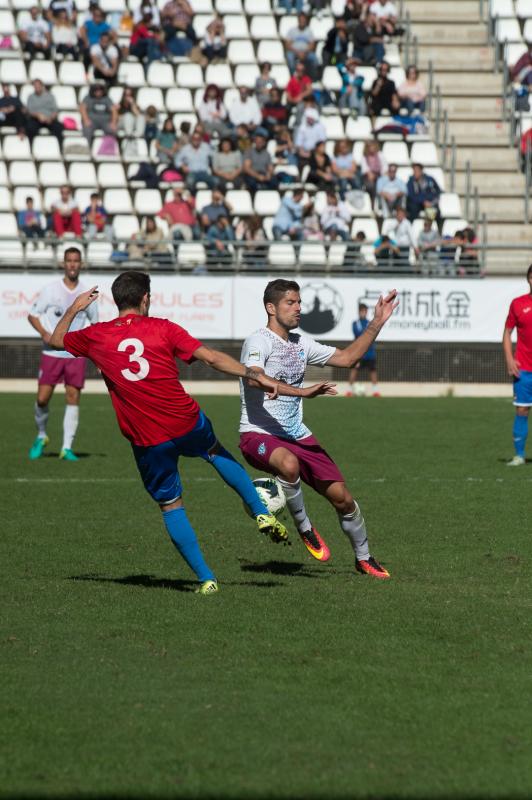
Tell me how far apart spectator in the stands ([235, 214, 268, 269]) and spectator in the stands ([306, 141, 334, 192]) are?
2114mm

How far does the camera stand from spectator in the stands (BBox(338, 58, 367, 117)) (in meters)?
32.3

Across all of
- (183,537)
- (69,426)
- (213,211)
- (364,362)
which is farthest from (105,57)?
(183,537)

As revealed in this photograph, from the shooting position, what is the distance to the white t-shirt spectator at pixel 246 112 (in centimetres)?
3109

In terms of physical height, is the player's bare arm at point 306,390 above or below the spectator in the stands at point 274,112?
below

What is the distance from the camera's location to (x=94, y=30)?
3253 centimetres

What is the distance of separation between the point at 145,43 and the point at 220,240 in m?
7.65

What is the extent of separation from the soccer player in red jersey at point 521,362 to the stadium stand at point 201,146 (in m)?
12.5

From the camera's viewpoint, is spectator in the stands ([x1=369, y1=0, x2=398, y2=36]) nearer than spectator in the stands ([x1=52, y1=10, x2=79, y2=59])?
→ No

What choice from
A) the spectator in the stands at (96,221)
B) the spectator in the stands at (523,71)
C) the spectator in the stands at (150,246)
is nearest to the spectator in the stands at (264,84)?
the spectator in the stands at (150,246)

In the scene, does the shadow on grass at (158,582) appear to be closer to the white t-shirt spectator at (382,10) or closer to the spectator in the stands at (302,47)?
the spectator in the stands at (302,47)

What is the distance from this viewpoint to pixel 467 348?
27031mm

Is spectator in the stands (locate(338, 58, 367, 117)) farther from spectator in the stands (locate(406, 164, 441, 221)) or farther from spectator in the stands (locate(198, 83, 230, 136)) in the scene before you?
spectator in the stands (locate(406, 164, 441, 221))

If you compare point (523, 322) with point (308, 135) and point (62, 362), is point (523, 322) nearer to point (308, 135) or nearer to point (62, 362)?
point (62, 362)

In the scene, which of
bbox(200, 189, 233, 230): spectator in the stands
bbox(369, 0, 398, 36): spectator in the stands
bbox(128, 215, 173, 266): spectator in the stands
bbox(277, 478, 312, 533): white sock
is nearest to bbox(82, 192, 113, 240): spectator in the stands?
bbox(128, 215, 173, 266): spectator in the stands
